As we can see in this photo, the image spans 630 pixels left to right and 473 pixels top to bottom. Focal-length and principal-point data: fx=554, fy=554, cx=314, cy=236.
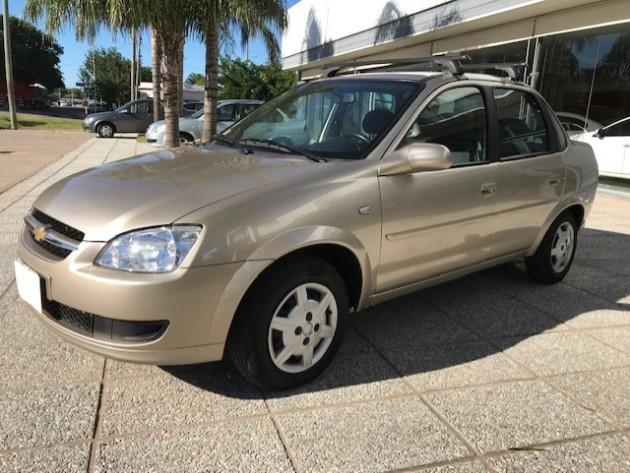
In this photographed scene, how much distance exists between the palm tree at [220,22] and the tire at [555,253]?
7065 millimetres

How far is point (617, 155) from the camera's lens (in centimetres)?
1027

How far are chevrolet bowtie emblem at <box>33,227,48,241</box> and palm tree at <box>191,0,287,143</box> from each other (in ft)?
25.2

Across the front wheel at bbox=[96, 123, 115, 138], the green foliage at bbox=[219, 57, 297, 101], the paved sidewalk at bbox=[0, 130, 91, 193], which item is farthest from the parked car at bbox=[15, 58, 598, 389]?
the green foliage at bbox=[219, 57, 297, 101]

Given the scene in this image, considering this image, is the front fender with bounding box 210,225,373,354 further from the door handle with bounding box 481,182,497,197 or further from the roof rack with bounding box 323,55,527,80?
the roof rack with bounding box 323,55,527,80

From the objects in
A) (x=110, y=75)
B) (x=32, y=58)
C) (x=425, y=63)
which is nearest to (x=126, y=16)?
(x=425, y=63)

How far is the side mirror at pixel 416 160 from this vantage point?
10.1ft

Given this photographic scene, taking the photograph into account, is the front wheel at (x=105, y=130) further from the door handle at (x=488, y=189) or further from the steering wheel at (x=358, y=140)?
the door handle at (x=488, y=189)

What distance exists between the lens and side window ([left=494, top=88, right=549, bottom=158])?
4.06m

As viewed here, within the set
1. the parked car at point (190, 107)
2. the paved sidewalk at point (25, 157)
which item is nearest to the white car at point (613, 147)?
the paved sidewalk at point (25, 157)

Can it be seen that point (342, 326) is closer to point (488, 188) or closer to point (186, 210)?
point (186, 210)

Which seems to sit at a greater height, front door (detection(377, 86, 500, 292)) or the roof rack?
the roof rack

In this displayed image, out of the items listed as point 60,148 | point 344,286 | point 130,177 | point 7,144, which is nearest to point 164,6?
point 130,177

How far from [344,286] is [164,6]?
8127 millimetres

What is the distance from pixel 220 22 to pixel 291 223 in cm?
900
